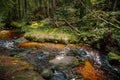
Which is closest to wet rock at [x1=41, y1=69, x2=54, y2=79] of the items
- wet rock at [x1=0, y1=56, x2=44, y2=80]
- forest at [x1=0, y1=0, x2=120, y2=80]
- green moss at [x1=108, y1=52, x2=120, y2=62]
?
forest at [x1=0, y1=0, x2=120, y2=80]

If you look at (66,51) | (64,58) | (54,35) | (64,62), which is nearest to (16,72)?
(64,62)

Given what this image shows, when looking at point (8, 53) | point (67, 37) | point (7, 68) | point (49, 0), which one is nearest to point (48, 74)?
point (7, 68)

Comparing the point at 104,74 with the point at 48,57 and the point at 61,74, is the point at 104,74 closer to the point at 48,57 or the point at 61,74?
the point at 61,74

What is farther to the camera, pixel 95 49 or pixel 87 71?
pixel 95 49

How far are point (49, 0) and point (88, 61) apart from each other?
10617 millimetres

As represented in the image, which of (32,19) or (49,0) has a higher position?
(49,0)

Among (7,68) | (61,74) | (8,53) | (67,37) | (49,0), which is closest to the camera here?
(7,68)

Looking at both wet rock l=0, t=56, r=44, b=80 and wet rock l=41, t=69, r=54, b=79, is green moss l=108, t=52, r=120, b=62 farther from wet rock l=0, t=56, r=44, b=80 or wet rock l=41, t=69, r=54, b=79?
wet rock l=0, t=56, r=44, b=80

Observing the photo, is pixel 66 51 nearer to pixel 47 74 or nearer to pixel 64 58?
pixel 64 58

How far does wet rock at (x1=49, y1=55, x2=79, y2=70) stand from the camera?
8359mm

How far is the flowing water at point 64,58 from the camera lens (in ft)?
26.2

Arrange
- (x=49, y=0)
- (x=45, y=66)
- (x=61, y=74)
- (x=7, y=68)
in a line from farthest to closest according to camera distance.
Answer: (x=49, y=0)
(x=45, y=66)
(x=61, y=74)
(x=7, y=68)

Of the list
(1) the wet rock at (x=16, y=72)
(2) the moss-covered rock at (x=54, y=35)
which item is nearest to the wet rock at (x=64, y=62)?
(1) the wet rock at (x=16, y=72)

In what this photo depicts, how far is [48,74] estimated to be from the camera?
746 cm
